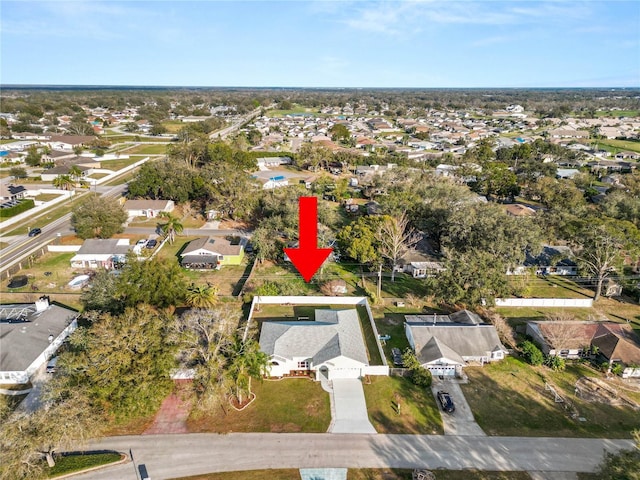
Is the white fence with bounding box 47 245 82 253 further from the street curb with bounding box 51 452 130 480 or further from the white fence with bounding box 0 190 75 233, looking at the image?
the street curb with bounding box 51 452 130 480

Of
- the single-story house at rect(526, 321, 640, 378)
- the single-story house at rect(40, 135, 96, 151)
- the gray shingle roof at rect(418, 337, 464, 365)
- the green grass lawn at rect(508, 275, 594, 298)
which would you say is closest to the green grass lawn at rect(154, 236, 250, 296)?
the gray shingle roof at rect(418, 337, 464, 365)

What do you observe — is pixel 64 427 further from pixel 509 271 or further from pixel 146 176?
pixel 146 176

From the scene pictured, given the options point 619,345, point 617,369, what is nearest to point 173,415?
point 617,369

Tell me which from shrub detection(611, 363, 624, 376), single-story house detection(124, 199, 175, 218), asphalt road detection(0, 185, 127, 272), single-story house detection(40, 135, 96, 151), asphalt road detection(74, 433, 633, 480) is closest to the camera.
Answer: asphalt road detection(74, 433, 633, 480)

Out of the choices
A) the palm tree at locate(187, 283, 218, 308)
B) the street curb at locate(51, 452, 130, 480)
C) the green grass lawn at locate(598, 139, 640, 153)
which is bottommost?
the street curb at locate(51, 452, 130, 480)

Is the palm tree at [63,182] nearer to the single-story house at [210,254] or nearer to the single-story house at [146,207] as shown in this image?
the single-story house at [146,207]

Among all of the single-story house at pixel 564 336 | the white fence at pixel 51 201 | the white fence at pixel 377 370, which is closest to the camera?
the white fence at pixel 377 370

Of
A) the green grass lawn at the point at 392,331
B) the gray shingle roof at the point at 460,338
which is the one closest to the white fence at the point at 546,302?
the gray shingle roof at the point at 460,338
